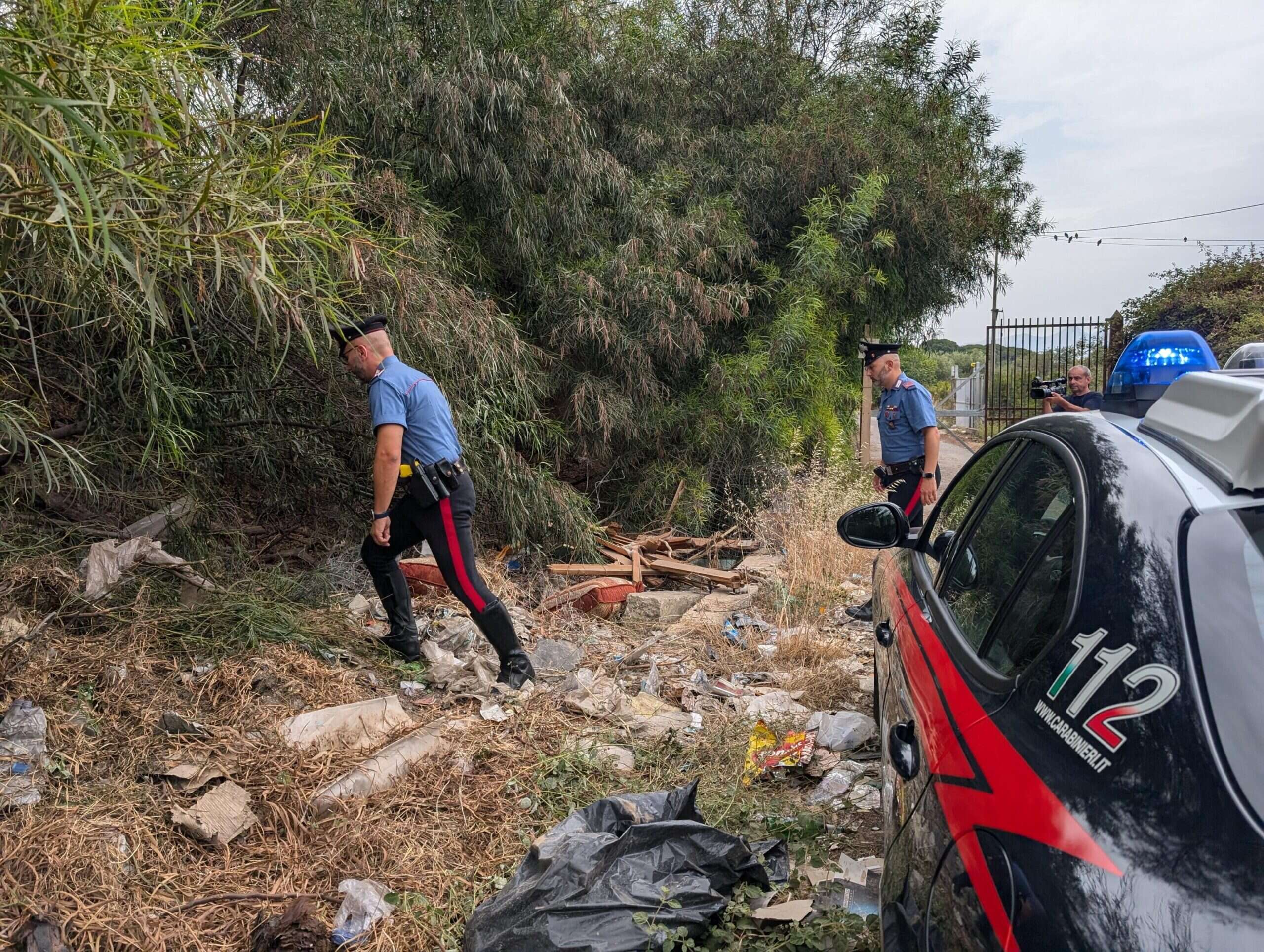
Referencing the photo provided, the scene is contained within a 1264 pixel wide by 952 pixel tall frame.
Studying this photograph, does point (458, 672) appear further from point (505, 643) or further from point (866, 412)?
point (866, 412)

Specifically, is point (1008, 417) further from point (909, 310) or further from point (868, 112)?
point (868, 112)

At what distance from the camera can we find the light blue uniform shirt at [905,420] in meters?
6.20

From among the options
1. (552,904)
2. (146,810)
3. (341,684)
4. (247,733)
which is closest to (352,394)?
(341,684)

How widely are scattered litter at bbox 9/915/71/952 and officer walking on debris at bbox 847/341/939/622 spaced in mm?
4818

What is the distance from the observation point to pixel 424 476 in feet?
14.9

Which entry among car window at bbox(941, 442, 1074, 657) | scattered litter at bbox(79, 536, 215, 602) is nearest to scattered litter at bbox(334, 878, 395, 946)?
car window at bbox(941, 442, 1074, 657)

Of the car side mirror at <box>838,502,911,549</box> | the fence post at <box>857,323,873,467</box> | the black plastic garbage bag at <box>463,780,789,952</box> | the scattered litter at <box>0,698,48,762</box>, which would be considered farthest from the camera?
the fence post at <box>857,323,873,467</box>

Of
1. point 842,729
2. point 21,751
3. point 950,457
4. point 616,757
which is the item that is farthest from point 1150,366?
point 950,457

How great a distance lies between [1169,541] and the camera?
4.74 ft

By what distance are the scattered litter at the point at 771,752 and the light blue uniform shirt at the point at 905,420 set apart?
2625mm

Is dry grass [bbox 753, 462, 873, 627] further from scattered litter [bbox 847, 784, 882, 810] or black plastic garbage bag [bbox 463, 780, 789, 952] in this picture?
black plastic garbage bag [bbox 463, 780, 789, 952]

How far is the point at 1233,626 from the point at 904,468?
5.23 m

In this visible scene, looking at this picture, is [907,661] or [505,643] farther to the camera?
[505,643]

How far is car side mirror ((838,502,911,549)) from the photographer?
3.01m
